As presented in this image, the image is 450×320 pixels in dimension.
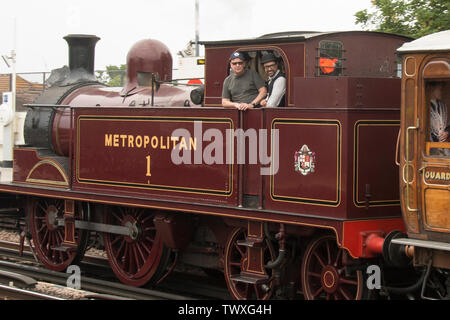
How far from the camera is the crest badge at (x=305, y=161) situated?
26.1ft

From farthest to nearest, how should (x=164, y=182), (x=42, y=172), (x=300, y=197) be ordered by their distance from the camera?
1. (x=42, y=172)
2. (x=164, y=182)
3. (x=300, y=197)

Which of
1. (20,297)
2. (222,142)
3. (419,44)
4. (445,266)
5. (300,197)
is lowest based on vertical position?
(20,297)

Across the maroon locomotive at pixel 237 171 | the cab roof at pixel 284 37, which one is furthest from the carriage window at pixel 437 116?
the cab roof at pixel 284 37

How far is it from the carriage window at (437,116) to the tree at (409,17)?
5.04 m

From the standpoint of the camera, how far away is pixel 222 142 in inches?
347

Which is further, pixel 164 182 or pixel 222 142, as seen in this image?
pixel 164 182

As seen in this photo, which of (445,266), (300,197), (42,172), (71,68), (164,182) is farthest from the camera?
(71,68)

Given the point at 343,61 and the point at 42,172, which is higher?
the point at 343,61

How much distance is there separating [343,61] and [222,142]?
1.54 meters

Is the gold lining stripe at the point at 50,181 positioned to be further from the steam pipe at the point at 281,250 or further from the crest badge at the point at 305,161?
the crest badge at the point at 305,161

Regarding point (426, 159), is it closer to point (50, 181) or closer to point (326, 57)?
point (326, 57)

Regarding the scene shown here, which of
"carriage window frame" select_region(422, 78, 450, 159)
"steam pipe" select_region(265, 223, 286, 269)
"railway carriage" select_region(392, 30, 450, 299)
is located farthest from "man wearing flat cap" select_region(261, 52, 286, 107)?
"carriage window frame" select_region(422, 78, 450, 159)
